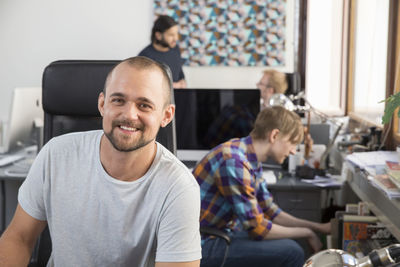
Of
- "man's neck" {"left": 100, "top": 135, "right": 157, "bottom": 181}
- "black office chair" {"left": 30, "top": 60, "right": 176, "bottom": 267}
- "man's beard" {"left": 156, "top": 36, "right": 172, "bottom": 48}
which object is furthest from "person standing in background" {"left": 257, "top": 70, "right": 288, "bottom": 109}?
"man's neck" {"left": 100, "top": 135, "right": 157, "bottom": 181}

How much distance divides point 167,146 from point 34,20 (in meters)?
4.05

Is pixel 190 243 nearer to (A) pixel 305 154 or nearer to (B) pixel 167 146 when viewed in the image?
(B) pixel 167 146

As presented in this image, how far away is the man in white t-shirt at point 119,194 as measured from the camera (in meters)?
1.25

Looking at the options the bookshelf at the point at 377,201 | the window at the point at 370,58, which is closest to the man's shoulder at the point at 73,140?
the bookshelf at the point at 377,201

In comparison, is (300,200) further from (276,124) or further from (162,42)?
(162,42)

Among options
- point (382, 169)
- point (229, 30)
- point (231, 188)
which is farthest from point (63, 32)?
point (382, 169)

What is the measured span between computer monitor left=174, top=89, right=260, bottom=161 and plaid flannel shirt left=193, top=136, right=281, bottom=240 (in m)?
0.70

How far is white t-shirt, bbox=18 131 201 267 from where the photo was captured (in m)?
1.26

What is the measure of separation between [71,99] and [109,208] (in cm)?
53

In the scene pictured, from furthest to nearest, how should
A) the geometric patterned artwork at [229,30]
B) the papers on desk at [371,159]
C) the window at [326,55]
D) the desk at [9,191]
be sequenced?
the geometric patterned artwork at [229,30] < the window at [326,55] < the desk at [9,191] < the papers on desk at [371,159]

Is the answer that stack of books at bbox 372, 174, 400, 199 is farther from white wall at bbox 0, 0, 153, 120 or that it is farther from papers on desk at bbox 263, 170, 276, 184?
white wall at bbox 0, 0, 153, 120

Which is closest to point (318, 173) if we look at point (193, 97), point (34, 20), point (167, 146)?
point (193, 97)

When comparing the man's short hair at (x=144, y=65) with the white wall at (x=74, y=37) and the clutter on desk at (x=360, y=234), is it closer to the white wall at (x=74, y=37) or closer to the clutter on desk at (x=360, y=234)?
the clutter on desk at (x=360, y=234)

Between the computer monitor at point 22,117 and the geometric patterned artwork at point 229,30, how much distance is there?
7.22ft
